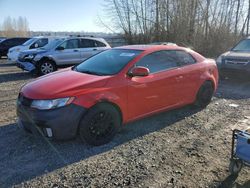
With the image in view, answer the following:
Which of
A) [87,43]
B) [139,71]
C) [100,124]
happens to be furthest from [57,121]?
[87,43]

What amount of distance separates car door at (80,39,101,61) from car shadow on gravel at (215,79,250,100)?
5.71m

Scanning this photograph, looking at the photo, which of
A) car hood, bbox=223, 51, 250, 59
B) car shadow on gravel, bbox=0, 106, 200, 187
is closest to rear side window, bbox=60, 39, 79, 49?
car hood, bbox=223, 51, 250, 59

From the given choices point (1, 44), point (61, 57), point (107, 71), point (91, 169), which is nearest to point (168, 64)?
point (107, 71)

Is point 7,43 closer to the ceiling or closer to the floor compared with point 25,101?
closer to the ceiling

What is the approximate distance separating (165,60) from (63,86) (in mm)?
2144

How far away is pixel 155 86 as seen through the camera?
4.89 m

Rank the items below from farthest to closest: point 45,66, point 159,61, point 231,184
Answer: point 45,66
point 159,61
point 231,184

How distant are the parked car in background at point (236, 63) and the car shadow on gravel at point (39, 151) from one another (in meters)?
4.82

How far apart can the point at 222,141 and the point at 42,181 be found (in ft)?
9.65

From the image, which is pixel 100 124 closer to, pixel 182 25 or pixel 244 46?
pixel 244 46

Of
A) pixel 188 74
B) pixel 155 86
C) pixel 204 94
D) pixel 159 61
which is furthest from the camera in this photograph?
pixel 204 94

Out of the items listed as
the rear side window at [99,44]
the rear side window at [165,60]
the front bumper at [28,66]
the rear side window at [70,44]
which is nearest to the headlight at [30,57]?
the front bumper at [28,66]

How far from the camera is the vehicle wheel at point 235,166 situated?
3.38 meters

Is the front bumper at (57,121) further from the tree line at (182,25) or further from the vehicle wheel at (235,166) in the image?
the tree line at (182,25)
